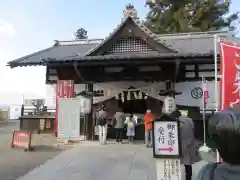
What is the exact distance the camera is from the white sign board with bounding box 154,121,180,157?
476 cm

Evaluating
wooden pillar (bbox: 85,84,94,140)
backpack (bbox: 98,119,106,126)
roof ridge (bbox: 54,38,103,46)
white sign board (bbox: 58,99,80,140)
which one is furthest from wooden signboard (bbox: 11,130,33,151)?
roof ridge (bbox: 54,38,103,46)

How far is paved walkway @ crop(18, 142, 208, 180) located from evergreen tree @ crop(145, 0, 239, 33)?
17148 mm

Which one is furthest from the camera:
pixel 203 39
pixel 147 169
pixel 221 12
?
pixel 221 12

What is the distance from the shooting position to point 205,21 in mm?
26562

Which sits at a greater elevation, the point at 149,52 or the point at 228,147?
the point at 149,52

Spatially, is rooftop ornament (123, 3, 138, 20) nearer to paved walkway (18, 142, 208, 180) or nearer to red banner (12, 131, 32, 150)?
paved walkway (18, 142, 208, 180)

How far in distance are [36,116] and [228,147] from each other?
15655 millimetres

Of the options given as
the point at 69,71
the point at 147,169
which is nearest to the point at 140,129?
the point at 69,71

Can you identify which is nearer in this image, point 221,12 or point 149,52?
point 149,52

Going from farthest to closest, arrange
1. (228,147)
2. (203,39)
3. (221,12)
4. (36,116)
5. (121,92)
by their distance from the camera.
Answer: (221,12) < (36,116) < (203,39) < (121,92) < (228,147)

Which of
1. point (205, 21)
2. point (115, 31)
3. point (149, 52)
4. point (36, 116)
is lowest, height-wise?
point (36, 116)

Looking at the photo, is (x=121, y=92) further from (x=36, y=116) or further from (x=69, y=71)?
(x=36, y=116)

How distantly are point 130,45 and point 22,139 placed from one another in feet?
20.3

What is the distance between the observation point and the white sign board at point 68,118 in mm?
11602
